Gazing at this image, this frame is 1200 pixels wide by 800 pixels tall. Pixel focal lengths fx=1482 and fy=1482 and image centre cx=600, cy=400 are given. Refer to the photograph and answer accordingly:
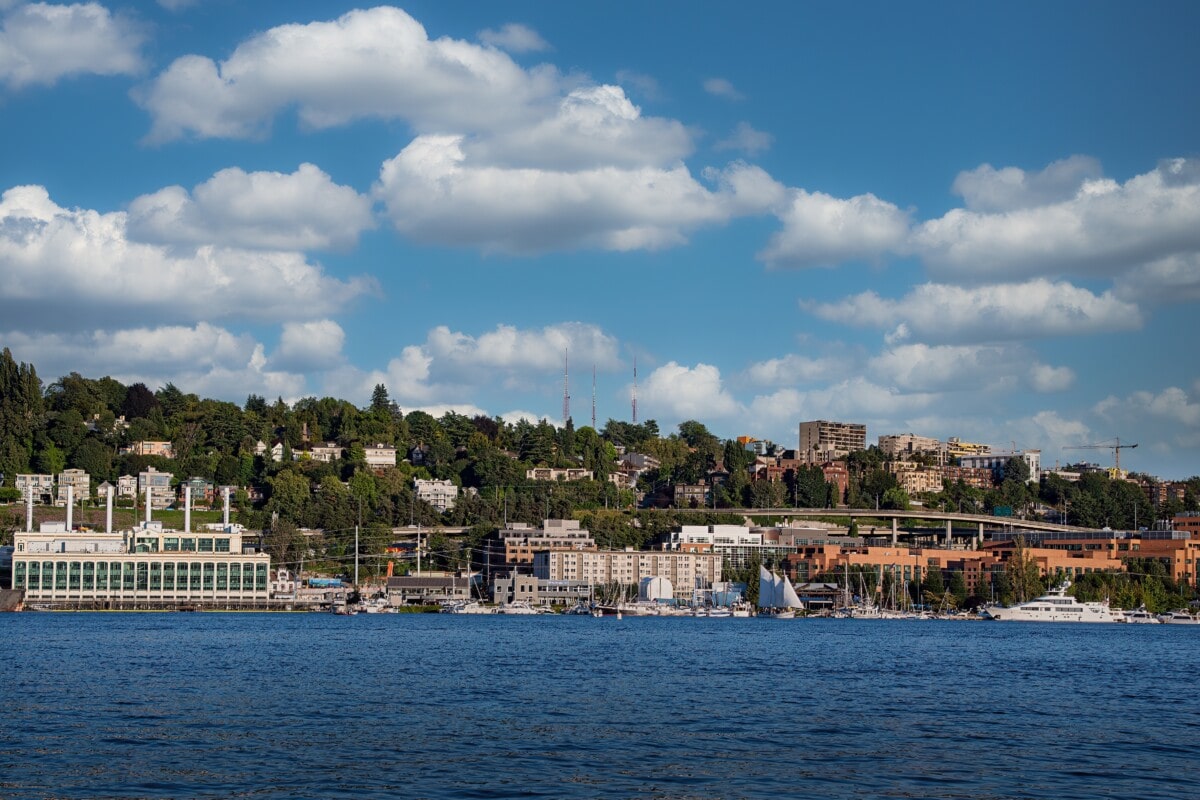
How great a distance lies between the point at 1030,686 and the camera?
183 feet

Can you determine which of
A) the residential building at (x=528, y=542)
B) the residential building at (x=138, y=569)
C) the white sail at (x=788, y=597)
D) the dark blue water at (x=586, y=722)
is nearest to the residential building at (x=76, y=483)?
the residential building at (x=138, y=569)

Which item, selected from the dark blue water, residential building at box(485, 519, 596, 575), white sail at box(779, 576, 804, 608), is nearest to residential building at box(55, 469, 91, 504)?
residential building at box(485, 519, 596, 575)

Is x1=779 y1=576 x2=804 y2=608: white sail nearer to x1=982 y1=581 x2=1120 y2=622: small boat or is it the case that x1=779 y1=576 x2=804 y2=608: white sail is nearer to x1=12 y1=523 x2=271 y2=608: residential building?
x1=982 y1=581 x2=1120 y2=622: small boat

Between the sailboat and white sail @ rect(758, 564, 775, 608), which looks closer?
the sailboat

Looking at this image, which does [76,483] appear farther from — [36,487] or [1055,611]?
[1055,611]

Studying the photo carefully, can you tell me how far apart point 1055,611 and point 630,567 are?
58262mm

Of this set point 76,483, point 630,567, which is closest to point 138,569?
point 76,483

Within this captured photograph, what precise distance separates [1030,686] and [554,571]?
122 meters

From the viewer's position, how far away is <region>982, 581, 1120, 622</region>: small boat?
5349 inches

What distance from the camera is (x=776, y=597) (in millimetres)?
150500

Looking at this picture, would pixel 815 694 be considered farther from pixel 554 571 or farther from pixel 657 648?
pixel 554 571

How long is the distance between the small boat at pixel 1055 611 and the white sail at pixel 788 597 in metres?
19.7

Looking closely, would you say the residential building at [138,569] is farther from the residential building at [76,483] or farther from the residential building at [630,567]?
the residential building at [76,483]

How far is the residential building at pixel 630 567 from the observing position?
176 metres
